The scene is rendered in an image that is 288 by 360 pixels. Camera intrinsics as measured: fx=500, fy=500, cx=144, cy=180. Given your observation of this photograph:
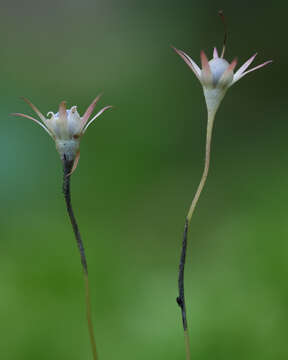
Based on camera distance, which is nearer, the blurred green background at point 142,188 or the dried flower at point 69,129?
the dried flower at point 69,129

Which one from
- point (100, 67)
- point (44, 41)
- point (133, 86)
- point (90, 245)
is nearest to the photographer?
point (90, 245)

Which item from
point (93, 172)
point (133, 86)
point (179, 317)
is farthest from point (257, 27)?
point (179, 317)

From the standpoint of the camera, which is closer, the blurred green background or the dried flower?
the dried flower

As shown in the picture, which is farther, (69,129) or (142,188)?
(142,188)

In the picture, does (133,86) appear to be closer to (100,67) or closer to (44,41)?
(100,67)

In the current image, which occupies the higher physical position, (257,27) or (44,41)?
(44,41)

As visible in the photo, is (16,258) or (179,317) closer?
(179,317)

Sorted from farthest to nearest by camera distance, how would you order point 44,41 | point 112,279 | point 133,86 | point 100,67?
point 44,41 → point 100,67 → point 133,86 → point 112,279

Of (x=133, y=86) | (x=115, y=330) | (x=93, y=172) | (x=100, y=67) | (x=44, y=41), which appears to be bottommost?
(x=115, y=330)
